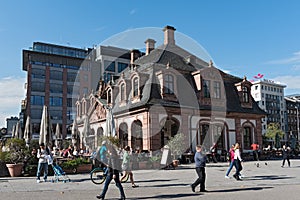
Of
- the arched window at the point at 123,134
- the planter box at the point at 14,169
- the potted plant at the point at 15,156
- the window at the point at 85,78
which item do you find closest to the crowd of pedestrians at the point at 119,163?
the potted plant at the point at 15,156

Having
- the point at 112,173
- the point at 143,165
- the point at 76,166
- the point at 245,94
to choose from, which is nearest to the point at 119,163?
the point at 112,173

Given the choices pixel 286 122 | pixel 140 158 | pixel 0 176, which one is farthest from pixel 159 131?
pixel 286 122

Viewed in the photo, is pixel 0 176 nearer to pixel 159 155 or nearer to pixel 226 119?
pixel 159 155

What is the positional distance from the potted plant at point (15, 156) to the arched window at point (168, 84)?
37.8ft

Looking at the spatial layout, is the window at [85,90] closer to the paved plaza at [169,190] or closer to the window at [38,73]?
the window at [38,73]

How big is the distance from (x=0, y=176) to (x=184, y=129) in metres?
13.7

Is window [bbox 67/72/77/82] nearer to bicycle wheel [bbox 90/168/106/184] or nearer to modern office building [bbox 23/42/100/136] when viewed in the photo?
modern office building [bbox 23/42/100/136]

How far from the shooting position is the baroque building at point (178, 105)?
24.7 metres

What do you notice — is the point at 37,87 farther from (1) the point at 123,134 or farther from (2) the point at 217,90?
(2) the point at 217,90

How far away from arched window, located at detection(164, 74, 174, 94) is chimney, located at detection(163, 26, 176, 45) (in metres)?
8.05

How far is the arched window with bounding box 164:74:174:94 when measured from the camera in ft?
82.2

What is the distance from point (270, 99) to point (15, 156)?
9789 cm

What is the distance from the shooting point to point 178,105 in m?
25.2

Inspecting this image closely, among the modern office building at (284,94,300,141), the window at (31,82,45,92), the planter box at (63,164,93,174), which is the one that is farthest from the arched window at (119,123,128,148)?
the modern office building at (284,94,300,141)
